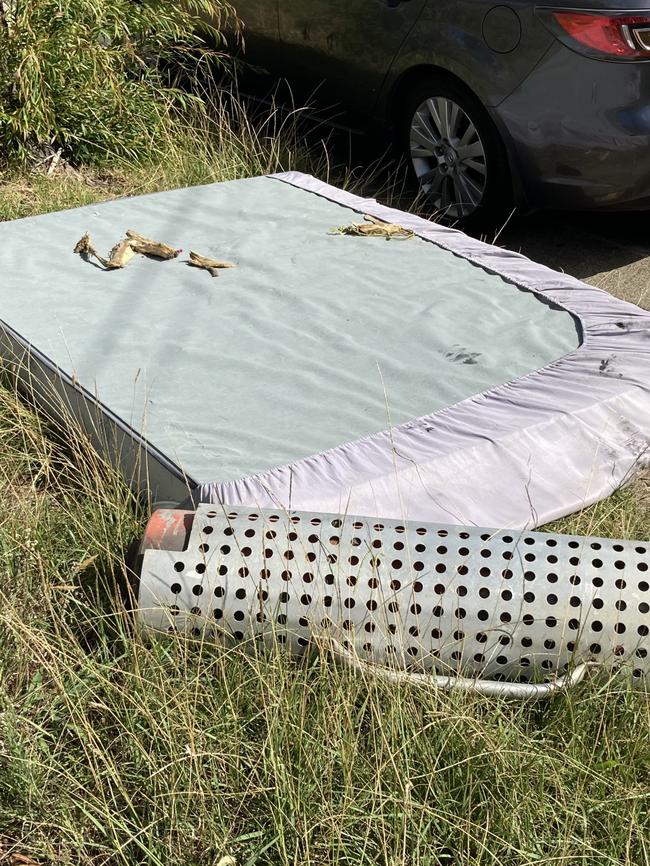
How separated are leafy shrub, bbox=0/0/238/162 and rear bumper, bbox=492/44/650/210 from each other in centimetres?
174

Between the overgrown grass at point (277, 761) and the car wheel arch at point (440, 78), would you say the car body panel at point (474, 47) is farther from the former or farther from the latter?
the overgrown grass at point (277, 761)

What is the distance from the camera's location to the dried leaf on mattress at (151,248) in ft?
12.7

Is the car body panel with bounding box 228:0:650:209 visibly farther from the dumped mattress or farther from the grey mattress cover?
the grey mattress cover

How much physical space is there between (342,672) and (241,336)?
1.54m

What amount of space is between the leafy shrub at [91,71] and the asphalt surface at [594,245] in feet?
5.94

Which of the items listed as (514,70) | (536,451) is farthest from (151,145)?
(536,451)

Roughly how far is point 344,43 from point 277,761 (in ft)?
13.0

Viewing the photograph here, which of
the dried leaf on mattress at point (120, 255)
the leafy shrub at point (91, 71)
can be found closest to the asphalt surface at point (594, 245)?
the dried leaf on mattress at point (120, 255)

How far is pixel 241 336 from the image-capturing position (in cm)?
338

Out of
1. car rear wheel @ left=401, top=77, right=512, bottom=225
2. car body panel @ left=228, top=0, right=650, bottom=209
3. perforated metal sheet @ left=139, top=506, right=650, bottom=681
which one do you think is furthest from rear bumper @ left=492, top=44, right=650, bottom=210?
perforated metal sheet @ left=139, top=506, right=650, bottom=681

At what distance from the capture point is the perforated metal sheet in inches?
83.7

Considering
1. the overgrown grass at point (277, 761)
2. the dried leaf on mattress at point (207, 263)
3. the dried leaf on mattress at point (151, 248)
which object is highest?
the overgrown grass at point (277, 761)

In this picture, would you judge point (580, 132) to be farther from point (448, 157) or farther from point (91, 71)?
point (91, 71)

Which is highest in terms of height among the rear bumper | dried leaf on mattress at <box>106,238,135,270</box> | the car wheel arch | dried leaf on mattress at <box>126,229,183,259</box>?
the rear bumper
